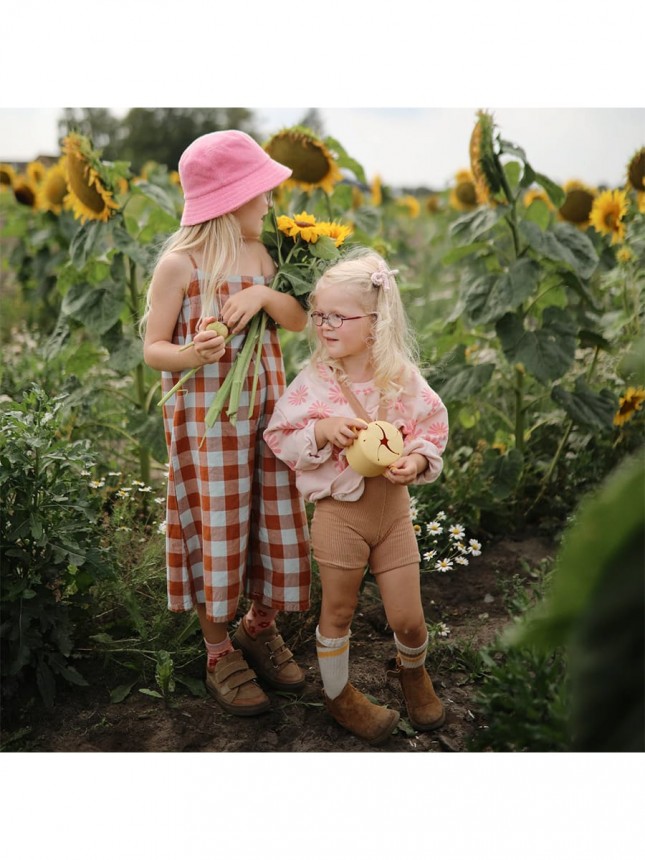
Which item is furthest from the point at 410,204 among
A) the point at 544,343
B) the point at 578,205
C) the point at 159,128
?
the point at 544,343

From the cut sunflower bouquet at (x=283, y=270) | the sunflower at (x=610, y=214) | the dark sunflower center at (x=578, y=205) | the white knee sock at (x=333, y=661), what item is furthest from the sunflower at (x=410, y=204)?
the white knee sock at (x=333, y=661)

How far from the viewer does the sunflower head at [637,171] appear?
8.84 feet

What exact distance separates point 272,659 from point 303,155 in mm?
1600

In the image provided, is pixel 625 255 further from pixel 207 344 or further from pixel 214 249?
pixel 207 344

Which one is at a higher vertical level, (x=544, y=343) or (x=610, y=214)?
(x=610, y=214)

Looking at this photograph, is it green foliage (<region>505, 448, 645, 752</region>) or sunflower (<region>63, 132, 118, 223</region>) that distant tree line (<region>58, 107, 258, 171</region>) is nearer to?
sunflower (<region>63, 132, 118, 223</region>)

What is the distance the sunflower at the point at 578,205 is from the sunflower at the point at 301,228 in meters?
1.41

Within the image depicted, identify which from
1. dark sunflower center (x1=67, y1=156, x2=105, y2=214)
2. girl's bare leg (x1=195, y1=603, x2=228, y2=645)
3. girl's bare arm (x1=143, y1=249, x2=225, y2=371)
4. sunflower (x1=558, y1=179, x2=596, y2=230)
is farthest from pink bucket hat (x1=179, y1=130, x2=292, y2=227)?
sunflower (x1=558, y1=179, x2=596, y2=230)

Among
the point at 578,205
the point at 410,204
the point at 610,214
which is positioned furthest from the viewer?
the point at 410,204

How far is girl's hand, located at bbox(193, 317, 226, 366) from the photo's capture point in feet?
6.03

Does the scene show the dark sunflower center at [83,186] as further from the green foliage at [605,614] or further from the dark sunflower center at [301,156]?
the green foliage at [605,614]

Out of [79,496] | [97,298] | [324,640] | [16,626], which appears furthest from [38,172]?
[324,640]

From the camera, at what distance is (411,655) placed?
6.40 feet

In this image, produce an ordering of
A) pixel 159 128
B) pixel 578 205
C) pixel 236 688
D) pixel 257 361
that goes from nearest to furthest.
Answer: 1. pixel 257 361
2. pixel 236 688
3. pixel 578 205
4. pixel 159 128
